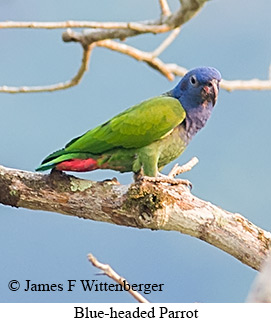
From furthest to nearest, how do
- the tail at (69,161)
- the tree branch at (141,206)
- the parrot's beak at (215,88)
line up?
1. the parrot's beak at (215,88)
2. the tail at (69,161)
3. the tree branch at (141,206)

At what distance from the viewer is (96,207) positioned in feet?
10.8

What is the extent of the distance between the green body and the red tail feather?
0.03 meters

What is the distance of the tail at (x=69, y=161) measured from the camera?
3420 mm

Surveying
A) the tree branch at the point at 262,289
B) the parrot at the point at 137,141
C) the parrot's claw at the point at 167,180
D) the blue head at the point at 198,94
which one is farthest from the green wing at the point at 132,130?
the tree branch at the point at 262,289

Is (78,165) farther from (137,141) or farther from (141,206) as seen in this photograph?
(141,206)

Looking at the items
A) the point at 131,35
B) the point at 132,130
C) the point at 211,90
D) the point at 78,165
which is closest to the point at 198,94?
the point at 211,90

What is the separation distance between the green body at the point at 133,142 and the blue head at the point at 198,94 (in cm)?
15

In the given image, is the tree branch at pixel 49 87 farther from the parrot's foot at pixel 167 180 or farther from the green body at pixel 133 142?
the parrot's foot at pixel 167 180

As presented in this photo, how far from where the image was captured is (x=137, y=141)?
11.5 ft

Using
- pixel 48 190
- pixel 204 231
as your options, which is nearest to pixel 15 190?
pixel 48 190

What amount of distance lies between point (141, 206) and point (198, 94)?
3.18ft

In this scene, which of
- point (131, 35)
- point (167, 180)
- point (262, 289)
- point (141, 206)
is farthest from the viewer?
point (167, 180)

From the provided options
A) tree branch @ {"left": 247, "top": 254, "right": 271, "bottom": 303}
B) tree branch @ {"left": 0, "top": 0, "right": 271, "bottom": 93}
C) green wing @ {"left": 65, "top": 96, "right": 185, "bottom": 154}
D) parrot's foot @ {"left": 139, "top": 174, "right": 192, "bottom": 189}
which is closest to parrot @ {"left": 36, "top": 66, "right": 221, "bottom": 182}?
green wing @ {"left": 65, "top": 96, "right": 185, "bottom": 154}

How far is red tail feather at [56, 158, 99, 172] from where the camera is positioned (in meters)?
3.46
